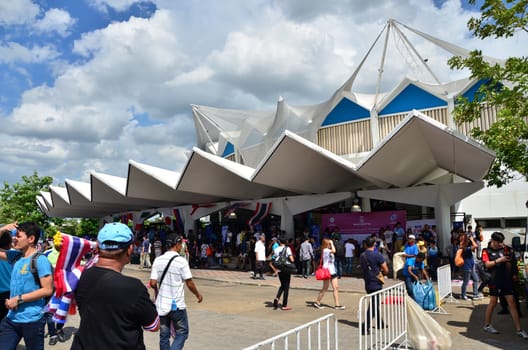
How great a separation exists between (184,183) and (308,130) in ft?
22.5

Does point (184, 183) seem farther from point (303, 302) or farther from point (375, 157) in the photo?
point (303, 302)

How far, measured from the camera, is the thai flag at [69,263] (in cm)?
490

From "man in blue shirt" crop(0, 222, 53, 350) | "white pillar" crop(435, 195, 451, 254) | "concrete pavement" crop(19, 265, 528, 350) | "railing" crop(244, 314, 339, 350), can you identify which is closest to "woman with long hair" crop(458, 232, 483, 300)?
"concrete pavement" crop(19, 265, 528, 350)

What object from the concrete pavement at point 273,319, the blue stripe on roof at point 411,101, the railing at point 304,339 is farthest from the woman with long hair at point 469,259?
the blue stripe on roof at point 411,101

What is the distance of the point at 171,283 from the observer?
5.11m

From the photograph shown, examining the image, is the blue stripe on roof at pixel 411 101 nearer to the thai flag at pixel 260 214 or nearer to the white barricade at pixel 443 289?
the thai flag at pixel 260 214

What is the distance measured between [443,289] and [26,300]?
8585 millimetres

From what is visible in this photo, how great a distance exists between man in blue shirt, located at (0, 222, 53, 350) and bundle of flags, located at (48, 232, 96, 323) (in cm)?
Answer: 74

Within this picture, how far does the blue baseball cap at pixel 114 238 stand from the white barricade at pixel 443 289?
793 cm

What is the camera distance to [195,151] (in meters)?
19.5

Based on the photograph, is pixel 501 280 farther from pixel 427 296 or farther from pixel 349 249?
pixel 349 249

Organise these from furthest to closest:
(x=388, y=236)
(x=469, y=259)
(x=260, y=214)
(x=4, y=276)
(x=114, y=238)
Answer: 1. (x=260, y=214)
2. (x=388, y=236)
3. (x=469, y=259)
4. (x=4, y=276)
5. (x=114, y=238)

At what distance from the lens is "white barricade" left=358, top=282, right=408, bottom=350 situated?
5.35m

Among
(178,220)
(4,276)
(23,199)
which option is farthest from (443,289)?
(23,199)
